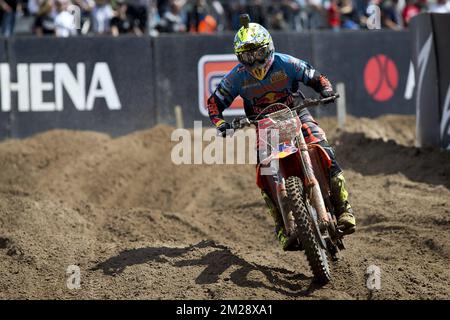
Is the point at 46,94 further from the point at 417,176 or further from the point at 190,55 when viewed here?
the point at 417,176

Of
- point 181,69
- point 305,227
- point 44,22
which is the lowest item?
point 305,227

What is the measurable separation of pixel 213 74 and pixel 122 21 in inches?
103

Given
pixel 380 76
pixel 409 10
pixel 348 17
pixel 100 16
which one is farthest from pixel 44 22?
pixel 409 10

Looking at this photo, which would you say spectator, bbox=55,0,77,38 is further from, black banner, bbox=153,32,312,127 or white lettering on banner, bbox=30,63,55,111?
black banner, bbox=153,32,312,127

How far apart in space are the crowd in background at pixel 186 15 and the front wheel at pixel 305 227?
10162mm

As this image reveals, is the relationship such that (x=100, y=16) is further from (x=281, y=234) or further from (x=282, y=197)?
(x=282, y=197)

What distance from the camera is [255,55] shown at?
23.6 feet

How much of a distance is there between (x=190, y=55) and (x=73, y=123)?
9.28ft

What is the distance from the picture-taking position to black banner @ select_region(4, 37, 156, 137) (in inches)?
601

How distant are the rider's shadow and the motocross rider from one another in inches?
15.2

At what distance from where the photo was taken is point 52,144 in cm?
1483

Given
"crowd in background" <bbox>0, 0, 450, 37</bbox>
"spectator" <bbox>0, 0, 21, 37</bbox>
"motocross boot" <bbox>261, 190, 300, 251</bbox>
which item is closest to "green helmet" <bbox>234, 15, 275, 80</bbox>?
"motocross boot" <bbox>261, 190, 300, 251</bbox>

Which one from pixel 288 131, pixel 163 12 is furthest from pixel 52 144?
pixel 288 131
